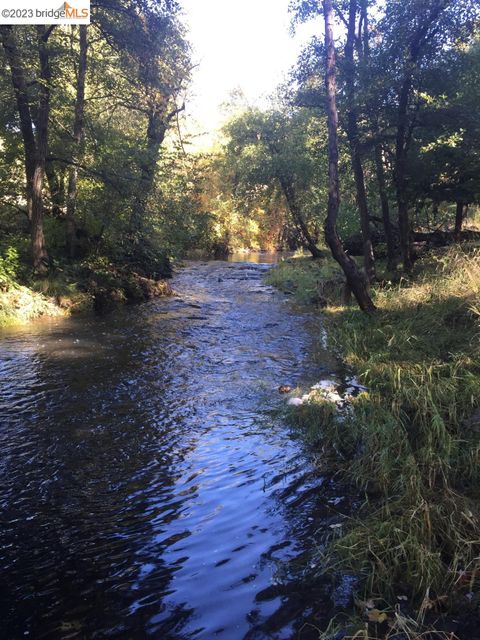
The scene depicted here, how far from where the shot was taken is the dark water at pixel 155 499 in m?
3.06

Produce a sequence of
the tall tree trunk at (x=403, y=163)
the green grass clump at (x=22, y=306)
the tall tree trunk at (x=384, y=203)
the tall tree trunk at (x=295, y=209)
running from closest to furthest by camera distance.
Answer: the green grass clump at (x=22, y=306)
the tall tree trunk at (x=403, y=163)
the tall tree trunk at (x=384, y=203)
the tall tree trunk at (x=295, y=209)

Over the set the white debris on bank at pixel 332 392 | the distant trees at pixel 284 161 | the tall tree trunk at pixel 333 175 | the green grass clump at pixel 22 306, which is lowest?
the white debris on bank at pixel 332 392

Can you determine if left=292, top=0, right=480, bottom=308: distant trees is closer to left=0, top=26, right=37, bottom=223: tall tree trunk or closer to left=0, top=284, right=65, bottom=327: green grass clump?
left=0, top=26, right=37, bottom=223: tall tree trunk

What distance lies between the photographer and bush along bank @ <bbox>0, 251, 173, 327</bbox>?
12502 millimetres

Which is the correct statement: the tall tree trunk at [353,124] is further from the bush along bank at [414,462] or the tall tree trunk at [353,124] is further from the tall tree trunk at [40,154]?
the tall tree trunk at [40,154]

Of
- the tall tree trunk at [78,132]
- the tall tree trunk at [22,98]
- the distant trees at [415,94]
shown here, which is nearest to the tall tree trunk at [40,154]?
the tall tree trunk at [22,98]

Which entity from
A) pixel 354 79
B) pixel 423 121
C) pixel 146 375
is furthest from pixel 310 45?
pixel 146 375

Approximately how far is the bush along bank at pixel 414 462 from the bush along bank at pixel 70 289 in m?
8.18

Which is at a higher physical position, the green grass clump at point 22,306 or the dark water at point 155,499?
the green grass clump at point 22,306

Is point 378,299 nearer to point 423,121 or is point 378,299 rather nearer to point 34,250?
point 423,121

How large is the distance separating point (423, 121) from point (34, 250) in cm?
1153

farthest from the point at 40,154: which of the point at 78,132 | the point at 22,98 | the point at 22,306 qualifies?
the point at 22,306

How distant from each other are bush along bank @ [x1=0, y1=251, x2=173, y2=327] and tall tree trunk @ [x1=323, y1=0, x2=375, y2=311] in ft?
23.2

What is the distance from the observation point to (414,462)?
4.38 metres
